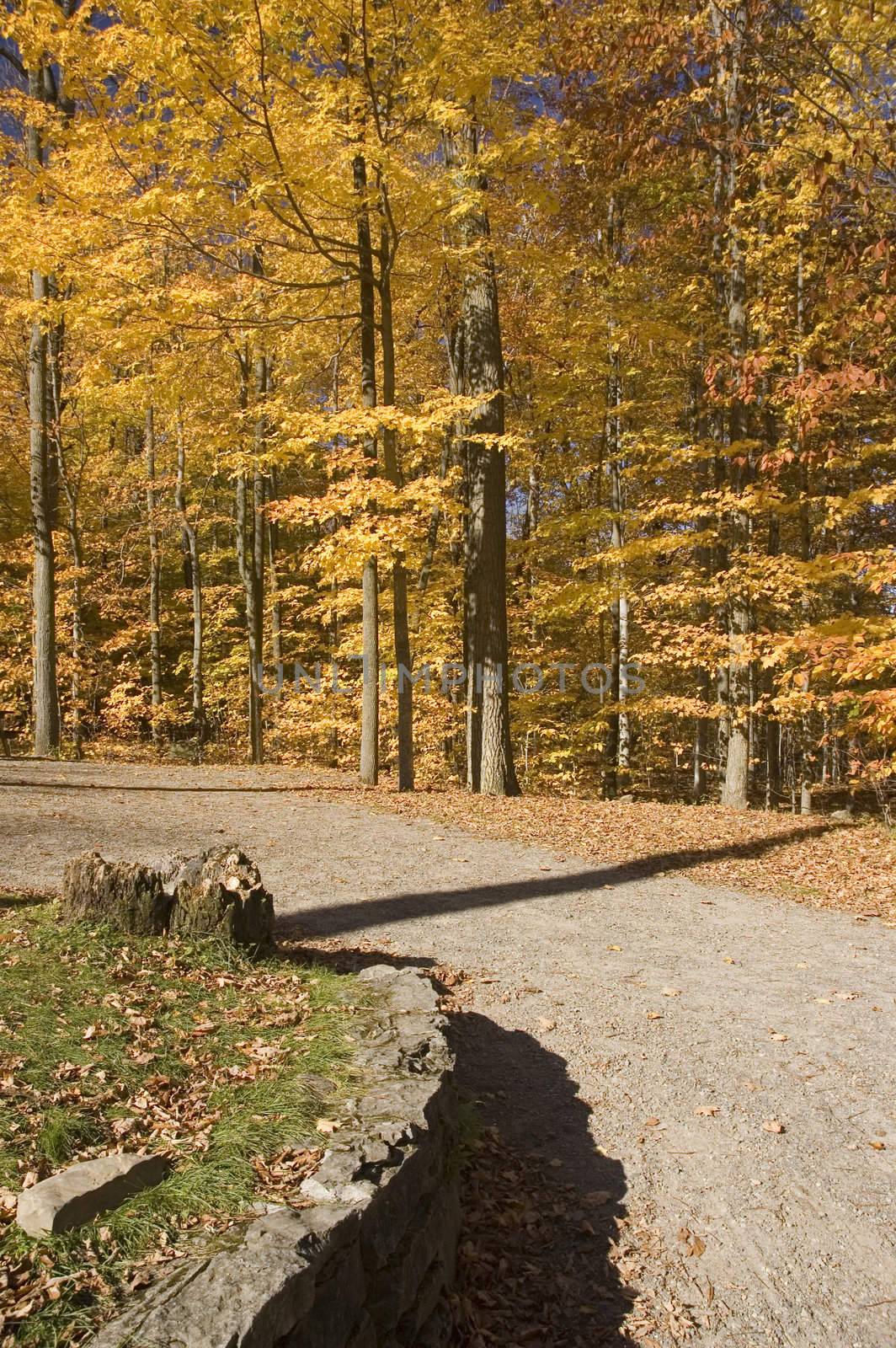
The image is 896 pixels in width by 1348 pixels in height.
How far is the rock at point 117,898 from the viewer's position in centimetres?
496

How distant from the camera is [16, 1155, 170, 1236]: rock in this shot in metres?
2.34

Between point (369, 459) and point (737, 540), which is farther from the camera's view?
point (737, 540)

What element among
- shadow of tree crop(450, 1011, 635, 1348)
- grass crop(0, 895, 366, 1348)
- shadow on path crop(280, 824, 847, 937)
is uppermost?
grass crop(0, 895, 366, 1348)

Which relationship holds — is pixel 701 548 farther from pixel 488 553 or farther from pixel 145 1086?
pixel 145 1086

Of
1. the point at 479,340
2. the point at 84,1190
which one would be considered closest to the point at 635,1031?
the point at 84,1190

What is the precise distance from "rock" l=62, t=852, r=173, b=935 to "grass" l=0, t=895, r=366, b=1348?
0.14m

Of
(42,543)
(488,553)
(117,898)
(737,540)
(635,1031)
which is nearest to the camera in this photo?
(117,898)

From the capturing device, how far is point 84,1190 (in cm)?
245

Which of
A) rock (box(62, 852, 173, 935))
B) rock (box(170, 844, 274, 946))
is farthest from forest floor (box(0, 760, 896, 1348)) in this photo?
rock (box(62, 852, 173, 935))

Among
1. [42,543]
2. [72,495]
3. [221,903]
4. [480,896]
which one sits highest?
[72,495]

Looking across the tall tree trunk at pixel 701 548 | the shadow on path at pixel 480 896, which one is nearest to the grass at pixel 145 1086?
the shadow on path at pixel 480 896

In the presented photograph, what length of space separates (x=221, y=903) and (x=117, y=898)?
0.61 meters

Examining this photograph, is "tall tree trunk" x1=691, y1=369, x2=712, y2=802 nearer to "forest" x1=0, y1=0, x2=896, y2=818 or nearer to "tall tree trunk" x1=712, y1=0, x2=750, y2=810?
"forest" x1=0, y1=0, x2=896, y2=818

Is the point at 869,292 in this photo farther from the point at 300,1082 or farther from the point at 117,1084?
the point at 117,1084
